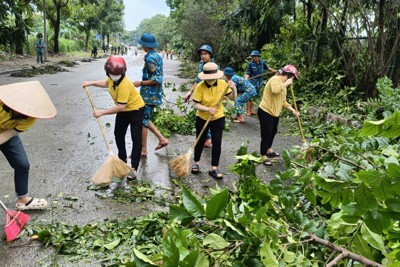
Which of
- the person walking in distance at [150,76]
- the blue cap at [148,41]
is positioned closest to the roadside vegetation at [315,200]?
the person walking in distance at [150,76]

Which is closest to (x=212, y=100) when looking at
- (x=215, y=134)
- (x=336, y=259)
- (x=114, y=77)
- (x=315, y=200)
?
(x=215, y=134)

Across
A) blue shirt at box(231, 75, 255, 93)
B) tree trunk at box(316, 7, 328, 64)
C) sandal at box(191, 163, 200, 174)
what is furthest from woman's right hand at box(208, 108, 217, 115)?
tree trunk at box(316, 7, 328, 64)

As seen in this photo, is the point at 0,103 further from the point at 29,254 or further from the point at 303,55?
the point at 303,55

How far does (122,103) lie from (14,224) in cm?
179

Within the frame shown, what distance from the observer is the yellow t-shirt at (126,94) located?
14.2 feet

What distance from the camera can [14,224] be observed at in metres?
3.16

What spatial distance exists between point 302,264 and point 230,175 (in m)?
3.82

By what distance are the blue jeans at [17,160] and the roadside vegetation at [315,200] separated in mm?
430

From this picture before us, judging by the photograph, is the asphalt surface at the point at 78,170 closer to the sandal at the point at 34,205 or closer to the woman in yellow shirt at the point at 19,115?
the sandal at the point at 34,205

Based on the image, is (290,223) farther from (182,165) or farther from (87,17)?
(87,17)

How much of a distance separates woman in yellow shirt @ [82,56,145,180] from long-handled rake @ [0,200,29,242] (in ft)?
4.61

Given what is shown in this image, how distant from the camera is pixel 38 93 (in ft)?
10.8

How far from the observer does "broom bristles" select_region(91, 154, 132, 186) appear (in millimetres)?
4160

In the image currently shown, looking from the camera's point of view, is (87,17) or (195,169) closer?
(195,169)
